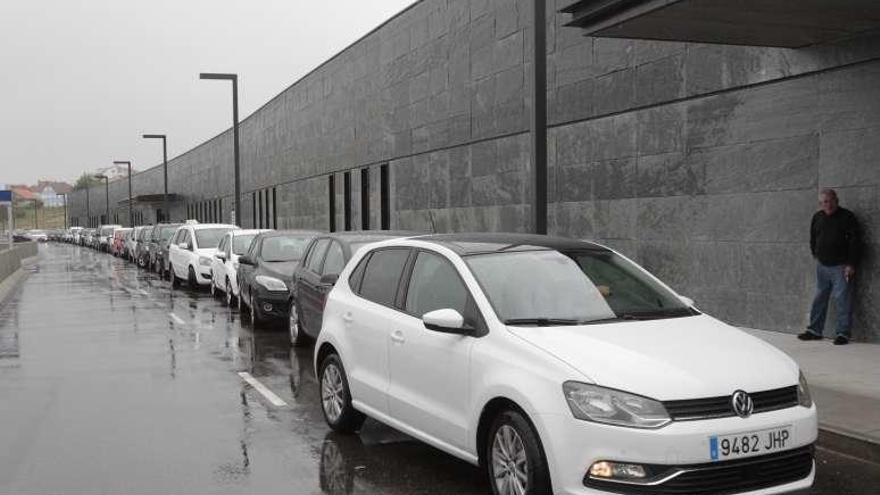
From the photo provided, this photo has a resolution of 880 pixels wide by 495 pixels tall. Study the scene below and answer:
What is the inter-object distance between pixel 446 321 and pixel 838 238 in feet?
22.0

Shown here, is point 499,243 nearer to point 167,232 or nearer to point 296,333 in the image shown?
point 296,333

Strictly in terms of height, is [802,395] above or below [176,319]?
above

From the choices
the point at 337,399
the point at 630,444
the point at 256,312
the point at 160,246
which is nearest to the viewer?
the point at 630,444

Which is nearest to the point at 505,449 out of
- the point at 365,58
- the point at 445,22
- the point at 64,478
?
the point at 64,478

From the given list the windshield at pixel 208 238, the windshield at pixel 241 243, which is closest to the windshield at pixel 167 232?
the windshield at pixel 208 238

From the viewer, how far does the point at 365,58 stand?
92.8ft

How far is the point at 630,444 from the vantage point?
4141 millimetres

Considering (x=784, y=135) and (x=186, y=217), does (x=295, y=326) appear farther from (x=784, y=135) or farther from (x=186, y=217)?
(x=186, y=217)

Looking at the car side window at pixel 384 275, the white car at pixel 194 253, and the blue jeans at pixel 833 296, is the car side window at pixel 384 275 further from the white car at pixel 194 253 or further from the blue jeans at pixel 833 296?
the white car at pixel 194 253

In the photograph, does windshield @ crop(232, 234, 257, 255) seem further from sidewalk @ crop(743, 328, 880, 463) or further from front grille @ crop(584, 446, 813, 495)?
front grille @ crop(584, 446, 813, 495)

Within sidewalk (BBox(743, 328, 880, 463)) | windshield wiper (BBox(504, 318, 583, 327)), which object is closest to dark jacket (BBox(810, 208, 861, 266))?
sidewalk (BBox(743, 328, 880, 463))

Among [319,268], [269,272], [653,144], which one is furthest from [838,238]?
[269,272]

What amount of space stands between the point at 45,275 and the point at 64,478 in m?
26.9

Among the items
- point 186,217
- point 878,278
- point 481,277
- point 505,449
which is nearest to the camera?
point 505,449
